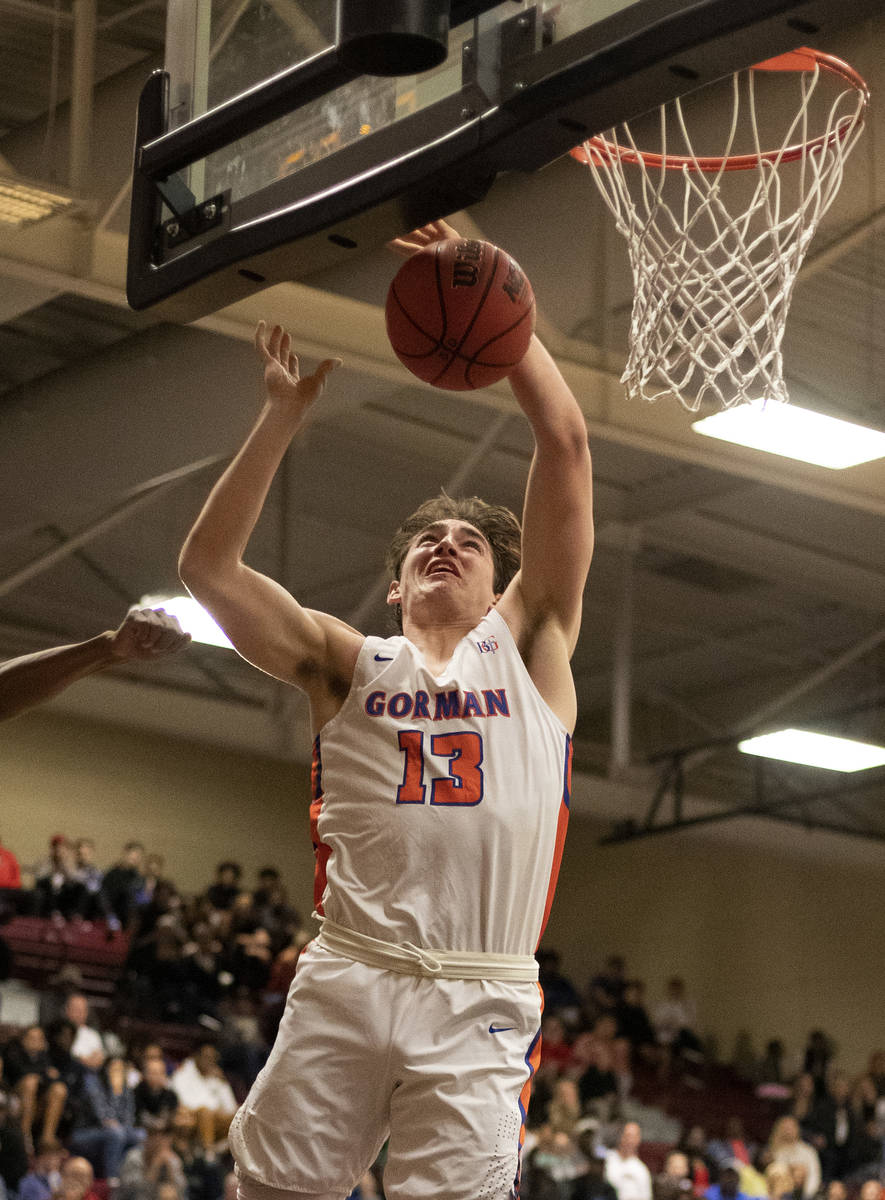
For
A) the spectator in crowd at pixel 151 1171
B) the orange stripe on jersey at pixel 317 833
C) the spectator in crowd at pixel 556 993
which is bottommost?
the spectator in crowd at pixel 151 1171

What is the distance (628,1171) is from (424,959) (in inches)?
443

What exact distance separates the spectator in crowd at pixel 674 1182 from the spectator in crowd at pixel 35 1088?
4575 millimetres

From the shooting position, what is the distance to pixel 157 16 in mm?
9188

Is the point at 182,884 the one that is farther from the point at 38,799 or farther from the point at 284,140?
the point at 284,140

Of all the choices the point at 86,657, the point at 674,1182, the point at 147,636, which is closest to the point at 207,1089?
the point at 674,1182

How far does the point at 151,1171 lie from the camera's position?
37.3 feet

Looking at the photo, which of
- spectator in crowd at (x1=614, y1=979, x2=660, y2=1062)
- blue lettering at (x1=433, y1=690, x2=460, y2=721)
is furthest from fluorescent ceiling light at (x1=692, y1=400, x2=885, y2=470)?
spectator in crowd at (x1=614, y1=979, x2=660, y2=1062)

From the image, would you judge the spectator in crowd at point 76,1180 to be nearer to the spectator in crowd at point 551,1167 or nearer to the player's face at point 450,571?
the spectator in crowd at point 551,1167

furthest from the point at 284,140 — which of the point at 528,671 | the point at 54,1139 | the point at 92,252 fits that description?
the point at 54,1139

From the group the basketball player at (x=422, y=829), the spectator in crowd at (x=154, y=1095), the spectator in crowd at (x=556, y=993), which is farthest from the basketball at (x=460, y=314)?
the spectator in crowd at (x=556, y=993)

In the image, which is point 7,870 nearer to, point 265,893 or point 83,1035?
point 83,1035

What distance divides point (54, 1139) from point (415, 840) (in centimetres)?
900

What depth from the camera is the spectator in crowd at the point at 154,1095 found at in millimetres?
12578

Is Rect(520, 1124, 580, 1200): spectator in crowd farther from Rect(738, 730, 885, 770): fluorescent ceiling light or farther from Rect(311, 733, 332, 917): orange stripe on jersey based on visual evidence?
Rect(311, 733, 332, 917): orange stripe on jersey
